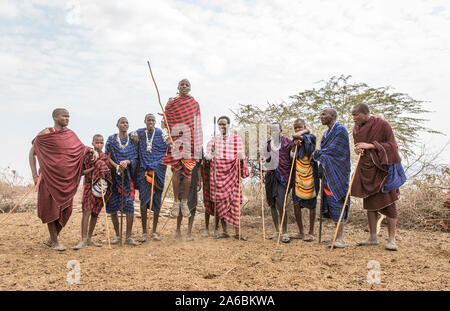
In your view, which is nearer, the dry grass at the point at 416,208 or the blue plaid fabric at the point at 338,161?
the blue plaid fabric at the point at 338,161

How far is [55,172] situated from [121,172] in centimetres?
100

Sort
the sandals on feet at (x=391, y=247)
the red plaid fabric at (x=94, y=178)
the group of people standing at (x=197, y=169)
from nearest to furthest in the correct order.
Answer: the sandals on feet at (x=391, y=247) → the group of people standing at (x=197, y=169) → the red plaid fabric at (x=94, y=178)

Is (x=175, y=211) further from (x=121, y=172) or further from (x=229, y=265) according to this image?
(x=229, y=265)

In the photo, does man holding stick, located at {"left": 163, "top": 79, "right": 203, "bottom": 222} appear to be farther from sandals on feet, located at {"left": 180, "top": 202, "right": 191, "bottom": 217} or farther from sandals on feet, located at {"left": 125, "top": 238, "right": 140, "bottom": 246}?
sandals on feet, located at {"left": 125, "top": 238, "right": 140, "bottom": 246}

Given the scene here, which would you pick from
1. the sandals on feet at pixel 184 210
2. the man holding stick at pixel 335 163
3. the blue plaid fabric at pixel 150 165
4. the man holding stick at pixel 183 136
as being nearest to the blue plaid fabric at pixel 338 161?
the man holding stick at pixel 335 163

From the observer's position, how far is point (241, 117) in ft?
24.1

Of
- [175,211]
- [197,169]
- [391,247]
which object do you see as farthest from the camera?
[197,169]

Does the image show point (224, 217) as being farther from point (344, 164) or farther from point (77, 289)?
point (77, 289)

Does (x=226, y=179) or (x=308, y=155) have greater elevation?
(x=308, y=155)

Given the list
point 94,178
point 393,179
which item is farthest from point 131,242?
point 393,179

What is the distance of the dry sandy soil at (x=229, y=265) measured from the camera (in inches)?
135

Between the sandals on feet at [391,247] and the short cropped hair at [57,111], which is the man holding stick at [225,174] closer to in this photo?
the sandals on feet at [391,247]

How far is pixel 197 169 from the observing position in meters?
5.79
